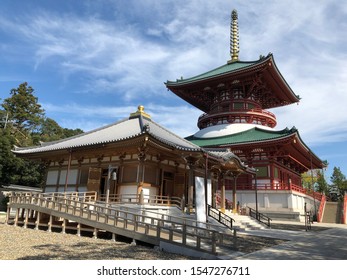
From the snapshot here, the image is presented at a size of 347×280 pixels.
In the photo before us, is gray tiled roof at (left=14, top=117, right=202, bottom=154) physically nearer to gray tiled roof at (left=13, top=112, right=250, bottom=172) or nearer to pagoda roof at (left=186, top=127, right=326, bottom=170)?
gray tiled roof at (left=13, top=112, right=250, bottom=172)

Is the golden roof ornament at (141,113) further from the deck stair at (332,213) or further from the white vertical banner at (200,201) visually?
the deck stair at (332,213)

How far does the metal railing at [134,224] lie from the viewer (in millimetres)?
11148

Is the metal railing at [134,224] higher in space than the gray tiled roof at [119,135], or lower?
lower

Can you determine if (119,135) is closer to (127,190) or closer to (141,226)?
(127,190)

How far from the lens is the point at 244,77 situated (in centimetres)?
3394

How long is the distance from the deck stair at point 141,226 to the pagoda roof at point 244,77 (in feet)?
71.3

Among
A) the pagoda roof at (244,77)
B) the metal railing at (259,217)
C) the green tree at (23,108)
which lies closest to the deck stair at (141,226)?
the metal railing at (259,217)

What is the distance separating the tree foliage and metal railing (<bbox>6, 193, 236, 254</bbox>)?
21801mm

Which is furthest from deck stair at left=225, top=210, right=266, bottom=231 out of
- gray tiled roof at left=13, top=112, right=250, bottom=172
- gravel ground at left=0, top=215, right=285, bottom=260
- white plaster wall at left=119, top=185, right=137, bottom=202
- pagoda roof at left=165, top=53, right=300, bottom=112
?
pagoda roof at left=165, top=53, right=300, bottom=112

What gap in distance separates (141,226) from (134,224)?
3.44 ft

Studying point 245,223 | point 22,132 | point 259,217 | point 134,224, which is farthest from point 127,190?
point 22,132

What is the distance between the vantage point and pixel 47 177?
24.3m
